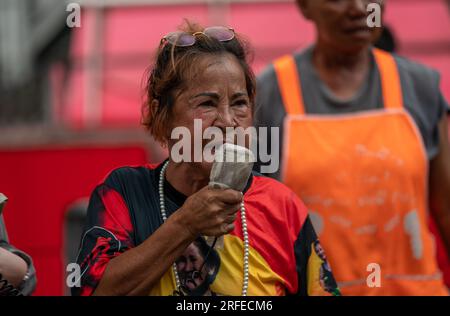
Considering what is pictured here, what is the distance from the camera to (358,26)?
3002 mm

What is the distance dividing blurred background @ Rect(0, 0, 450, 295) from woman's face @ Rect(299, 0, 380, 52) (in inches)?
66.1

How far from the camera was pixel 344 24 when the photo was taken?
3.03 metres

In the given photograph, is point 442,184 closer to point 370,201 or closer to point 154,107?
point 370,201

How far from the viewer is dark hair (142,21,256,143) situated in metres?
2.09

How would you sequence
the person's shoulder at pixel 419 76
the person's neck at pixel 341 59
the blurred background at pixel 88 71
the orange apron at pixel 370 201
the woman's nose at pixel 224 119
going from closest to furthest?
1. the woman's nose at pixel 224 119
2. the orange apron at pixel 370 201
3. the person's shoulder at pixel 419 76
4. the person's neck at pixel 341 59
5. the blurred background at pixel 88 71

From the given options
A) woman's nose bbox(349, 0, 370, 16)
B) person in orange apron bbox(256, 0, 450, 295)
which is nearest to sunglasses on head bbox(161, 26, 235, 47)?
person in orange apron bbox(256, 0, 450, 295)

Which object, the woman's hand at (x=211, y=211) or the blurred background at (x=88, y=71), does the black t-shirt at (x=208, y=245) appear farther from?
the blurred background at (x=88, y=71)

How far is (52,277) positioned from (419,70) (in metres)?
2.05

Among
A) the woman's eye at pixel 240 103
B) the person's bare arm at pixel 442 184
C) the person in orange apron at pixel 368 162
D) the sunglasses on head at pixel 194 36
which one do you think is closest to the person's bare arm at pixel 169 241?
the woman's eye at pixel 240 103

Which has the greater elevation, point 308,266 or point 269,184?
point 269,184

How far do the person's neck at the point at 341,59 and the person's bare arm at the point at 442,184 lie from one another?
12.7 inches

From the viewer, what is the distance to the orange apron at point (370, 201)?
284 cm
